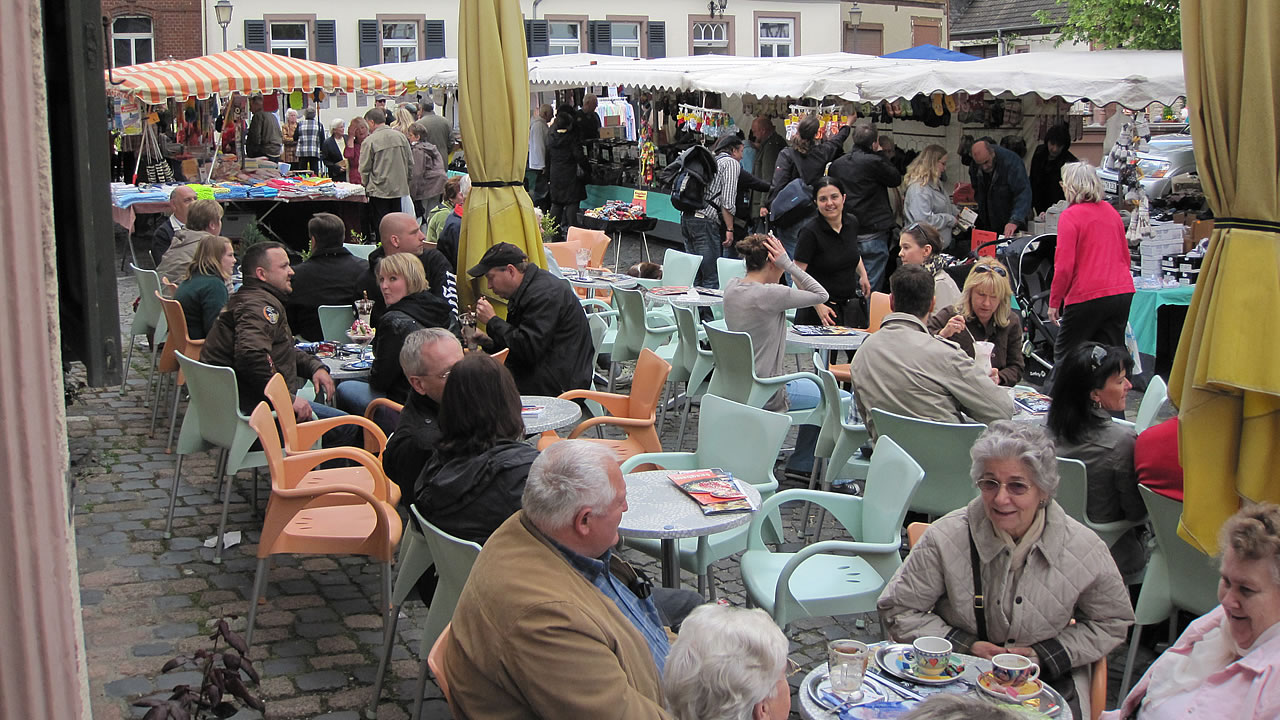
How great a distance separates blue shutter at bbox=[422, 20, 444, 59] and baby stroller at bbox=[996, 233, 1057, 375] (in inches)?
977

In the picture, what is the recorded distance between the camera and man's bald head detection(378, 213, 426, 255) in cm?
773

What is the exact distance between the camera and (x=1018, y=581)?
348 cm

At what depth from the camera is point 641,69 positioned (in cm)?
1642

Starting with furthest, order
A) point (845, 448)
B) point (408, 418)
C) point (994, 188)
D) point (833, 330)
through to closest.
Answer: point (994, 188) < point (833, 330) < point (845, 448) < point (408, 418)

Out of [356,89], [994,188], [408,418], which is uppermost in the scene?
[356,89]

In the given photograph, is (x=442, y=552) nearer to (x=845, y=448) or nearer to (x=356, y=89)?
(x=845, y=448)

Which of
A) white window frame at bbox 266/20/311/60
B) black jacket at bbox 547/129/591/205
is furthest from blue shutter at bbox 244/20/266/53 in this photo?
black jacket at bbox 547/129/591/205

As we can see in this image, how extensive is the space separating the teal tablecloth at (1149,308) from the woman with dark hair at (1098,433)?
4784 millimetres

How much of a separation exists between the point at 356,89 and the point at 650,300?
779cm

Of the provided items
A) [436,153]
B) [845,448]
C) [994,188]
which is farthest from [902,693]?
[436,153]

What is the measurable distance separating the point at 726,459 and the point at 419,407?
1325 millimetres

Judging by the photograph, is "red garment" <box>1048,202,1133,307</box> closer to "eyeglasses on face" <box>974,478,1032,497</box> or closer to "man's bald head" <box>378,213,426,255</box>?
"man's bald head" <box>378,213,426,255</box>

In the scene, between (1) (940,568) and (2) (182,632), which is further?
(2) (182,632)

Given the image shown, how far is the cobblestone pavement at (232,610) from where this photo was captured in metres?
4.41
